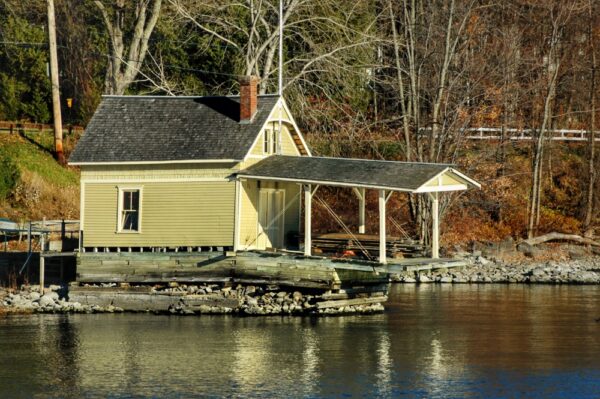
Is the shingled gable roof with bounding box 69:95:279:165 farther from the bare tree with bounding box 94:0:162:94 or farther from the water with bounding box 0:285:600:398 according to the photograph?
the bare tree with bounding box 94:0:162:94

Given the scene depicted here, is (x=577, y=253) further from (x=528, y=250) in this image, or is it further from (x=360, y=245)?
(x=360, y=245)

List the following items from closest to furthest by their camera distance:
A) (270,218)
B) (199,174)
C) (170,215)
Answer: (199,174) → (170,215) → (270,218)

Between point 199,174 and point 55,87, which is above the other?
point 55,87

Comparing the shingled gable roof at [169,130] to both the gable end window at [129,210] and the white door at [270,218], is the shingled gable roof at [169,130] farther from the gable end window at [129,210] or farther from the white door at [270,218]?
the white door at [270,218]

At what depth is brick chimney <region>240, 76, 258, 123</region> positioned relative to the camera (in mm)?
40375

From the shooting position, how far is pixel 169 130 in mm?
41219

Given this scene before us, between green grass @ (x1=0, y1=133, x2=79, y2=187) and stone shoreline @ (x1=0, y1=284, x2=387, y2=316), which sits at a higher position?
green grass @ (x1=0, y1=133, x2=79, y2=187)

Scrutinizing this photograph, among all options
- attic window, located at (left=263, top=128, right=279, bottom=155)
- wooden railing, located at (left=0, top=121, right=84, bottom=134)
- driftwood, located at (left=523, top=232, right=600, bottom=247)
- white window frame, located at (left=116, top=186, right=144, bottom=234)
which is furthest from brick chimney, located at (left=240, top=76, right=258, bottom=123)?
wooden railing, located at (left=0, top=121, right=84, bottom=134)

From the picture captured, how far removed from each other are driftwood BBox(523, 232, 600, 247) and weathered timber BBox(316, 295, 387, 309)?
62.5 feet

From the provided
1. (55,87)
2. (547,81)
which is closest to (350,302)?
(55,87)

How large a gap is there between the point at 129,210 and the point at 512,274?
1850 cm

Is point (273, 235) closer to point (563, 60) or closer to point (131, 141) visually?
point (131, 141)

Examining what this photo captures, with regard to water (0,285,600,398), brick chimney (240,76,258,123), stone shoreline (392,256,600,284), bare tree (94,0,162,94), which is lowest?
water (0,285,600,398)

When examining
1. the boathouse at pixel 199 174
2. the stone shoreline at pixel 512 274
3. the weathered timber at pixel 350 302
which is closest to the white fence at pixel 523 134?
the stone shoreline at pixel 512 274
